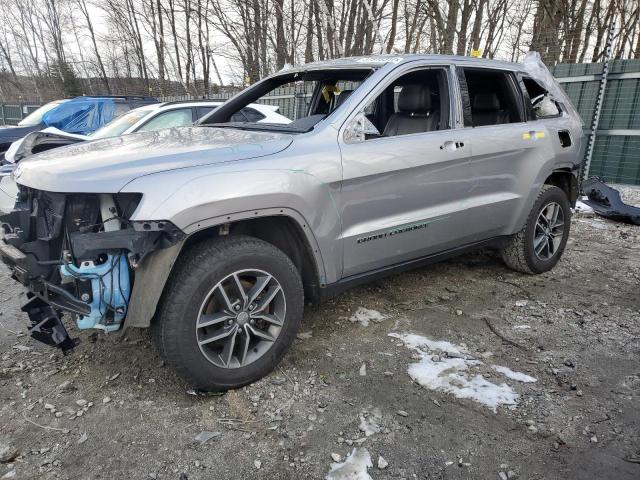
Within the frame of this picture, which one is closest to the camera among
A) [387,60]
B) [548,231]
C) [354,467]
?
[354,467]

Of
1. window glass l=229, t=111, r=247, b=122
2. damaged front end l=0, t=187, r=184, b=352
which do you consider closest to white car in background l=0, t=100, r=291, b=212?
window glass l=229, t=111, r=247, b=122

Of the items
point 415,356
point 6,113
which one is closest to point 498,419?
point 415,356

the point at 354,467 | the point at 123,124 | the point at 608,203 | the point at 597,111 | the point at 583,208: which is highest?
the point at 123,124

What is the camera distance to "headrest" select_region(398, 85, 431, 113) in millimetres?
3635

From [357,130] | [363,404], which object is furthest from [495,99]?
[363,404]

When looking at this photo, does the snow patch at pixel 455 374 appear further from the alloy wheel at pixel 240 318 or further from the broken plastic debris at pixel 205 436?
the broken plastic debris at pixel 205 436

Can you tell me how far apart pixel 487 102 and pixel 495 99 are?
0.07 metres

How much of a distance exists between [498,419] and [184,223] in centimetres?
190

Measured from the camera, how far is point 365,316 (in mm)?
3637

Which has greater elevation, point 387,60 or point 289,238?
point 387,60

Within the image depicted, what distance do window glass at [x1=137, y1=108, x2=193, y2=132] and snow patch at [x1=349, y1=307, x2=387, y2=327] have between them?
14.2 feet

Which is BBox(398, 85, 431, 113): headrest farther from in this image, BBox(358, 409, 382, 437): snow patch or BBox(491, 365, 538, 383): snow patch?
BBox(358, 409, 382, 437): snow patch

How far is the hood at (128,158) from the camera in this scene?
2.24 meters

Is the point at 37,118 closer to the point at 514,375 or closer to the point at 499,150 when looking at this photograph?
the point at 499,150
